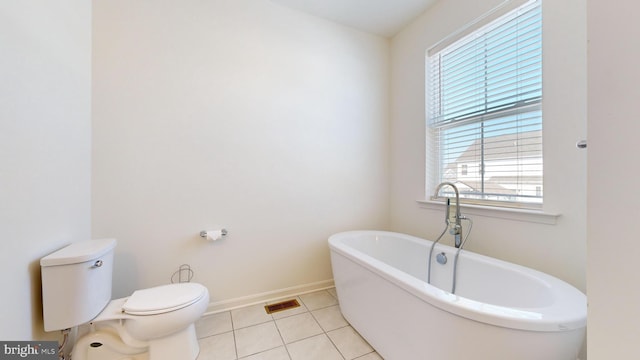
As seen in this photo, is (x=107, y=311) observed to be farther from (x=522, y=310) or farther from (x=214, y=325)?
(x=522, y=310)

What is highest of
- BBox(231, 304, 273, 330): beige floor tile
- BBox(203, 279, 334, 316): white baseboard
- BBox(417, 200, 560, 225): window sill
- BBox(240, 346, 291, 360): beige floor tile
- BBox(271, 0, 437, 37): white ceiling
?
A: BBox(271, 0, 437, 37): white ceiling

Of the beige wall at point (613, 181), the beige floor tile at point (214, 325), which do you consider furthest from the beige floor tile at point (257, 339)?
the beige wall at point (613, 181)

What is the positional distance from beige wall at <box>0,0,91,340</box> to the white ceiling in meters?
1.59

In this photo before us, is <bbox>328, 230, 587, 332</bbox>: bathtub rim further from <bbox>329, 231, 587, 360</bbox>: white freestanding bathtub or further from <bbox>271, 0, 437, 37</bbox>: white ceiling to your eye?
<bbox>271, 0, 437, 37</bbox>: white ceiling

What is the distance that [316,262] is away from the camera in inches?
91.1

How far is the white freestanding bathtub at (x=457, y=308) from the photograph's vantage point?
877 millimetres

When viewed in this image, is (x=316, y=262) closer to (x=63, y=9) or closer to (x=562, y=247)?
(x=562, y=247)

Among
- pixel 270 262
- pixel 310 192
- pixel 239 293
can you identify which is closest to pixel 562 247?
pixel 310 192

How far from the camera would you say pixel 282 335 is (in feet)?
5.37

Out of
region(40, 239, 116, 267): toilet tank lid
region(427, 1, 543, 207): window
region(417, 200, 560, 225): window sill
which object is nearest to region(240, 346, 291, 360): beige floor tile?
region(40, 239, 116, 267): toilet tank lid

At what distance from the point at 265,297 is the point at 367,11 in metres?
2.83

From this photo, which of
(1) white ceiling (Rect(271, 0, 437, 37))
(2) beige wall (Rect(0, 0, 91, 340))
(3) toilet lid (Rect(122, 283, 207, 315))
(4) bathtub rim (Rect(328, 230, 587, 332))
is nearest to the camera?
(4) bathtub rim (Rect(328, 230, 587, 332))

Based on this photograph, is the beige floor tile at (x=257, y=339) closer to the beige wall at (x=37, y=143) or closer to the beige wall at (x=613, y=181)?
the beige wall at (x=37, y=143)

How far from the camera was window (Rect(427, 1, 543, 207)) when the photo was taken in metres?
1.50
